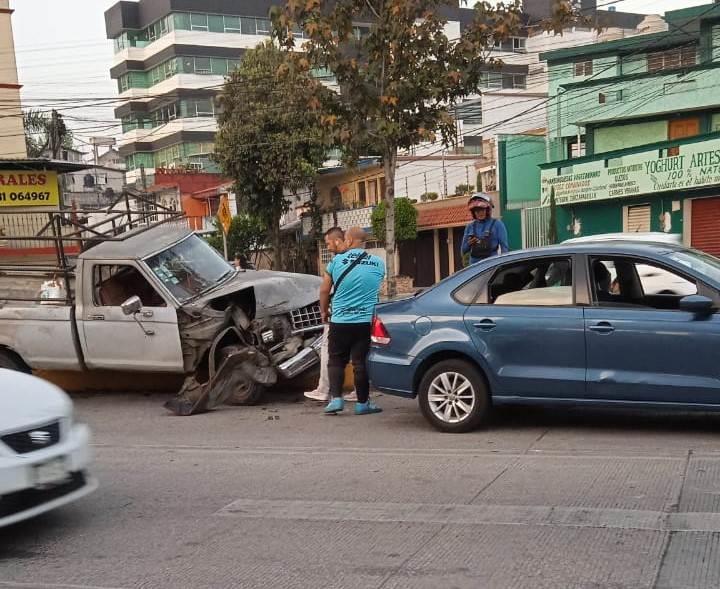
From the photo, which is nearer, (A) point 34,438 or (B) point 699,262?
(A) point 34,438

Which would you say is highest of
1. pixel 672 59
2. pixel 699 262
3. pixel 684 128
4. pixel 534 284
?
pixel 672 59

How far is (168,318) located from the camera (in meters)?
9.30

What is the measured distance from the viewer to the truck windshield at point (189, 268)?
31.4ft

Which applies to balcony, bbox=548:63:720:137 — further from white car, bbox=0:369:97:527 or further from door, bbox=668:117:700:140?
white car, bbox=0:369:97:527

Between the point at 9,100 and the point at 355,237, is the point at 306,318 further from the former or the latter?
the point at 9,100

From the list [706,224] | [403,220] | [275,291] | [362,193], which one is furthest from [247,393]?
[362,193]

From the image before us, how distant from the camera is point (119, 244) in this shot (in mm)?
10055

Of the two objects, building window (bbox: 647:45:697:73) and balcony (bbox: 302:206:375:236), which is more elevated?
building window (bbox: 647:45:697:73)

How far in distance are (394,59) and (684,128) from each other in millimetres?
17001

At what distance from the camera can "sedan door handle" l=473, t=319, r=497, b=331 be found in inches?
272

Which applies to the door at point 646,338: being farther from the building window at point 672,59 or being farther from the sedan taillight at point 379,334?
the building window at point 672,59

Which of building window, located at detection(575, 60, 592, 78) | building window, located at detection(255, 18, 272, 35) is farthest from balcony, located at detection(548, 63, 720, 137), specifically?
building window, located at detection(255, 18, 272, 35)

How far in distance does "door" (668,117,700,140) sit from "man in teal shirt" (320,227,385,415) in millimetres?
20070

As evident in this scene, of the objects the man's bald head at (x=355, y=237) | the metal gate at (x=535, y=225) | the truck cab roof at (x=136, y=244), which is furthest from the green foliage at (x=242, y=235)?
the man's bald head at (x=355, y=237)
